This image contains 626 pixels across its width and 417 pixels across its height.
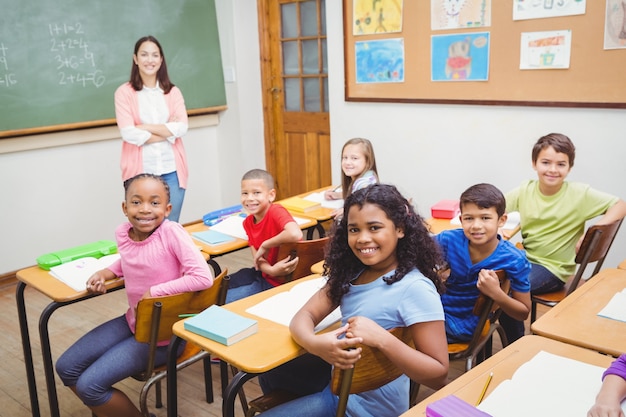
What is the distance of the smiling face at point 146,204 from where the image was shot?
93.7 inches

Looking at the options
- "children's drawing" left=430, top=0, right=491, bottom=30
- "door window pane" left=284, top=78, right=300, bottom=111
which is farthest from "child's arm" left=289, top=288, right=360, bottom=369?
"door window pane" left=284, top=78, right=300, bottom=111

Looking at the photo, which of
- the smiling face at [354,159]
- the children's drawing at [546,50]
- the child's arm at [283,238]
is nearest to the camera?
the child's arm at [283,238]

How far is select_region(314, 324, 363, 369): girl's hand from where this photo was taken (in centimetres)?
153

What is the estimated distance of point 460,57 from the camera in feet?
13.6

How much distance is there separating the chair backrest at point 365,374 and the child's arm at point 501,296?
0.49 m

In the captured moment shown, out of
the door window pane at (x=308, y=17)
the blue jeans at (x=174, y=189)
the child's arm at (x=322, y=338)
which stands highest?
the door window pane at (x=308, y=17)

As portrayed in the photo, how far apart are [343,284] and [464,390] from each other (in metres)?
0.52

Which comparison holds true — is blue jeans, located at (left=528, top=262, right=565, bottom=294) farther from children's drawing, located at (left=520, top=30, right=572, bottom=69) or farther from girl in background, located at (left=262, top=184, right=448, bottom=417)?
children's drawing, located at (left=520, top=30, right=572, bottom=69)

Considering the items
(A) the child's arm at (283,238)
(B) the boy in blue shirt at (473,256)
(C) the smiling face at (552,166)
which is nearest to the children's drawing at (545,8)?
(C) the smiling face at (552,166)

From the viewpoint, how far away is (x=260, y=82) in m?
5.76

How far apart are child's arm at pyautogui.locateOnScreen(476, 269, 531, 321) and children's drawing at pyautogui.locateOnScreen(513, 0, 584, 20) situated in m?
2.09

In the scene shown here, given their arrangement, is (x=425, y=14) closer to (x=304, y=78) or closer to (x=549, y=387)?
(x=304, y=78)

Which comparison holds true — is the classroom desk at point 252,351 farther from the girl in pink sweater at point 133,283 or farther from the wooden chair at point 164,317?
the girl in pink sweater at point 133,283

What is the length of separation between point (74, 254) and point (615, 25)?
9.66ft
